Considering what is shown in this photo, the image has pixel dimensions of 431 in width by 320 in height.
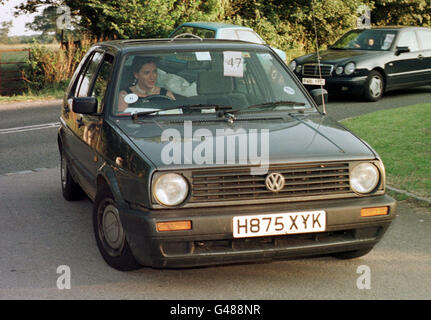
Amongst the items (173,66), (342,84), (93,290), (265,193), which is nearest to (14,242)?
(93,290)

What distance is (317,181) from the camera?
16.0 ft

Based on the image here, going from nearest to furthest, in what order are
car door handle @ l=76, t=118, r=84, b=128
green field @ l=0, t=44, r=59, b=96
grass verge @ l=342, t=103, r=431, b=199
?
car door handle @ l=76, t=118, r=84, b=128, grass verge @ l=342, t=103, r=431, b=199, green field @ l=0, t=44, r=59, b=96

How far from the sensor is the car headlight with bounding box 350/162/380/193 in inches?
196

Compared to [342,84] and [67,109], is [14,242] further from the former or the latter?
[342,84]

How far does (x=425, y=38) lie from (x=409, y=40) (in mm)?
704

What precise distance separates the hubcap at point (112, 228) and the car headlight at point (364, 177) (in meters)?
1.61

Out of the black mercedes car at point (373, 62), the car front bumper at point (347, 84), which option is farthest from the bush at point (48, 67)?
the car front bumper at point (347, 84)

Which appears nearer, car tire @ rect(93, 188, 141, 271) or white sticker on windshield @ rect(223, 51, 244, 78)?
car tire @ rect(93, 188, 141, 271)

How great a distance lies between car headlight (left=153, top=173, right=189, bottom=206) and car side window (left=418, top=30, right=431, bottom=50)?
14461mm

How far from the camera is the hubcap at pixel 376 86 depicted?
53.9ft

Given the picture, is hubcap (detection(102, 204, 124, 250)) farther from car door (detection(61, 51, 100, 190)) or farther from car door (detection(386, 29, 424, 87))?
car door (detection(386, 29, 424, 87))

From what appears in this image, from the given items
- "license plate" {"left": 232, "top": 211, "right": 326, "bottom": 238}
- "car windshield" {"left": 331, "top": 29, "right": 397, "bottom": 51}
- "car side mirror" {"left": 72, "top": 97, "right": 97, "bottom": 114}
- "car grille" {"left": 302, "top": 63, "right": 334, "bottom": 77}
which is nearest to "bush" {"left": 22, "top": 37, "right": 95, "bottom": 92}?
A: "car grille" {"left": 302, "top": 63, "right": 334, "bottom": 77}

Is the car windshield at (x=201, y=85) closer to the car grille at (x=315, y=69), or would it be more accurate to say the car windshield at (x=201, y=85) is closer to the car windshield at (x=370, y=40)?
the car grille at (x=315, y=69)

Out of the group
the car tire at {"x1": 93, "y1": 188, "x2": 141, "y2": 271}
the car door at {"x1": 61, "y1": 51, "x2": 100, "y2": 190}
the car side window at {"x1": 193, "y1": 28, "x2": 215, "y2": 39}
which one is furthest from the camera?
the car side window at {"x1": 193, "y1": 28, "x2": 215, "y2": 39}
